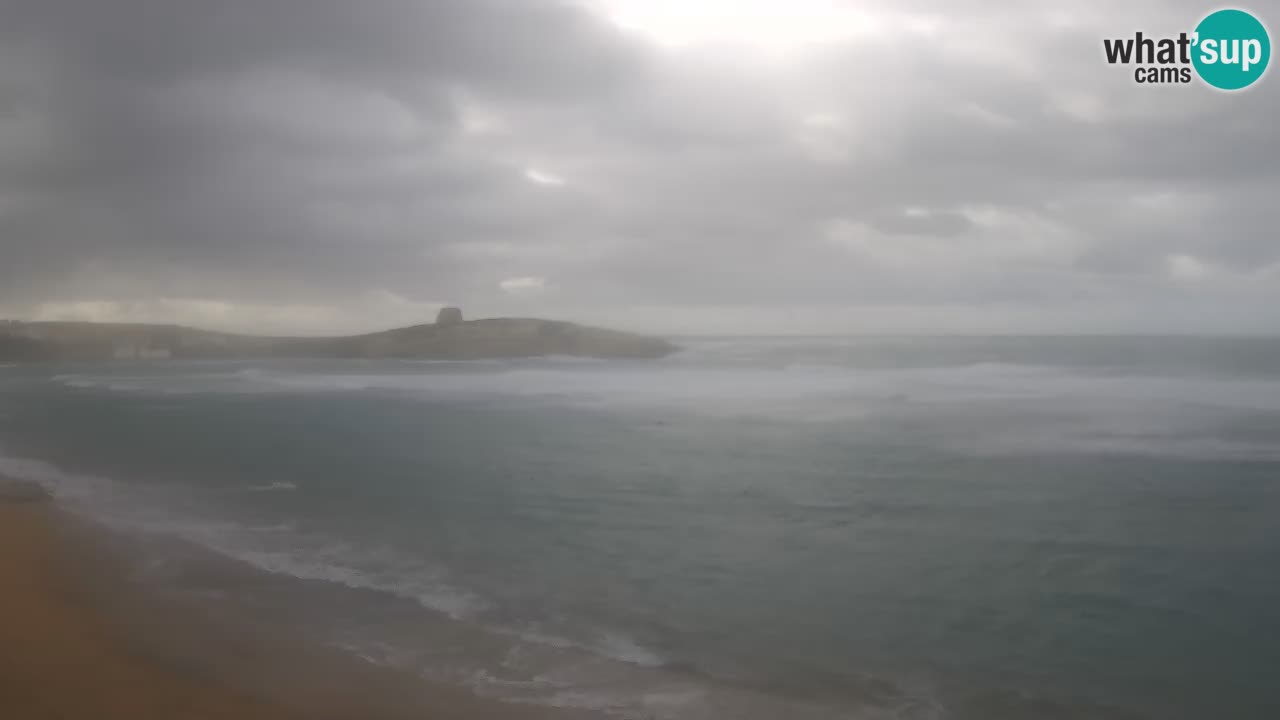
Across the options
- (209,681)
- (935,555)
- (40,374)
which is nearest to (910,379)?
(935,555)

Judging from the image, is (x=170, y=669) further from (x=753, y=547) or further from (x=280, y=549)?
(x=753, y=547)

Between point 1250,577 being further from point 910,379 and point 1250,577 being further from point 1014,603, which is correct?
point 910,379

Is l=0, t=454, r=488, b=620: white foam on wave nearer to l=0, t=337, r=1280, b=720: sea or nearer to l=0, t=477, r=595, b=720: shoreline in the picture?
l=0, t=337, r=1280, b=720: sea

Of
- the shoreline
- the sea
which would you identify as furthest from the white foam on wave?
the shoreline

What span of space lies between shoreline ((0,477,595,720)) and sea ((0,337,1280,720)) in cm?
43

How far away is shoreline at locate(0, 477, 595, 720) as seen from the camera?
6.60 m

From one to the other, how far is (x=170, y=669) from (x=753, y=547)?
26.9 feet

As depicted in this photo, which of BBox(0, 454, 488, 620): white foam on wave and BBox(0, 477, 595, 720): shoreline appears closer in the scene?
BBox(0, 477, 595, 720): shoreline

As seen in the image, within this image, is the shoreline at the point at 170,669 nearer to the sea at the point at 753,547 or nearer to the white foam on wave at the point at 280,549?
the sea at the point at 753,547

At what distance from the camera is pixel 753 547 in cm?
1262

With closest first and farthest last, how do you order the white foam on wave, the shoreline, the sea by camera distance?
the shoreline → the sea → the white foam on wave

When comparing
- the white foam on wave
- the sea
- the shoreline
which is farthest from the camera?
the white foam on wave

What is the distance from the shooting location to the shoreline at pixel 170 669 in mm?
6598

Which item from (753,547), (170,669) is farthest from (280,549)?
(753,547)
